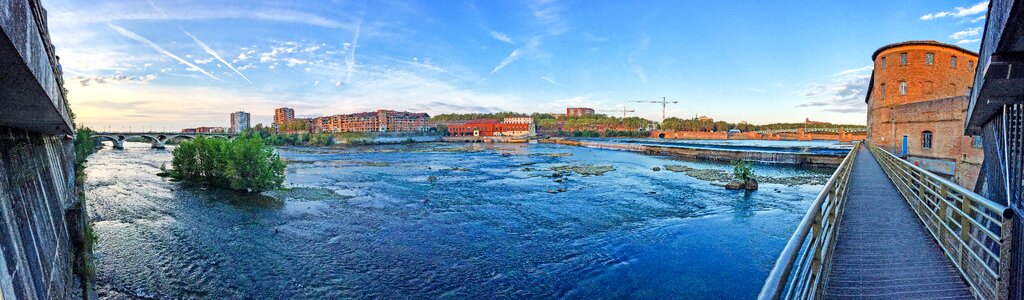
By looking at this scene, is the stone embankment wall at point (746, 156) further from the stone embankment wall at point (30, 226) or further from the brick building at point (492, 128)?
the brick building at point (492, 128)

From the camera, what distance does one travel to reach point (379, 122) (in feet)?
539

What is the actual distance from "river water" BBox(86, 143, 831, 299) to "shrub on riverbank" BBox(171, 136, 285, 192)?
1029mm

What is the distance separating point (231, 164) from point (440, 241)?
14.8m

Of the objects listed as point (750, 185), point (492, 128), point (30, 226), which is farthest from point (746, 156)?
point (492, 128)

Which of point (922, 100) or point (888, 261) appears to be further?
point (922, 100)

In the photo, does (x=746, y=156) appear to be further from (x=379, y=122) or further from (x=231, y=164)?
(x=379, y=122)

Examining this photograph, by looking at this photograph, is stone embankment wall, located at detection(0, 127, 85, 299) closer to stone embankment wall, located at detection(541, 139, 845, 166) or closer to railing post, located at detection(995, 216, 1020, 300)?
railing post, located at detection(995, 216, 1020, 300)

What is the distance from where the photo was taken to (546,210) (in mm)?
17859

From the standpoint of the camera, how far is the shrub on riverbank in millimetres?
21750

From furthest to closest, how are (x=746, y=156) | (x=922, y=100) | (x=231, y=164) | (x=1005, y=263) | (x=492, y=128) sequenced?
(x=492, y=128) < (x=746, y=156) < (x=922, y=100) < (x=231, y=164) < (x=1005, y=263)

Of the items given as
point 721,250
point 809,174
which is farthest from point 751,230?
point 809,174

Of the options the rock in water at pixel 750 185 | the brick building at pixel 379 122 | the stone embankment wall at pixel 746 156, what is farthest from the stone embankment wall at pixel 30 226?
the brick building at pixel 379 122

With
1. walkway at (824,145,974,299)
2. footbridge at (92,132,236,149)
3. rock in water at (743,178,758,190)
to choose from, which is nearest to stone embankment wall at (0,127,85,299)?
walkway at (824,145,974,299)

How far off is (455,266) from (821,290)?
8.66 meters
